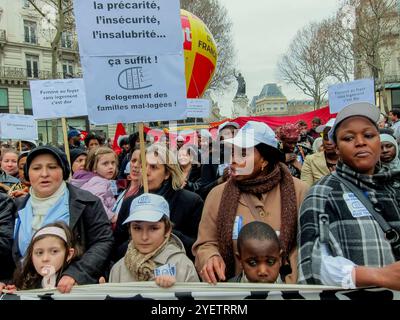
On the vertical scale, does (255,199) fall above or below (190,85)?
below

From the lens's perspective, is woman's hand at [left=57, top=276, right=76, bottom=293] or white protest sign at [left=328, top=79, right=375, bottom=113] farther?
white protest sign at [left=328, top=79, right=375, bottom=113]

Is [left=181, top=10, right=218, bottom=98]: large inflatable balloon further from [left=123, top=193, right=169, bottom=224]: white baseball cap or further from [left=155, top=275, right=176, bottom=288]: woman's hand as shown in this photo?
[left=155, top=275, right=176, bottom=288]: woman's hand

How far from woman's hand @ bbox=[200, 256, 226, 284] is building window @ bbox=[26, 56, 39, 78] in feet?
166

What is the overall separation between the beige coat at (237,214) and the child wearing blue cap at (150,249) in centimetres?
13

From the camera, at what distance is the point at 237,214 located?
294cm

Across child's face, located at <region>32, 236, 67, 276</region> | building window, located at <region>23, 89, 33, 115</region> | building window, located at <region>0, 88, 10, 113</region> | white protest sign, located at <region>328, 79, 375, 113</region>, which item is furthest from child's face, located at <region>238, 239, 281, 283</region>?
building window, located at <region>23, 89, 33, 115</region>

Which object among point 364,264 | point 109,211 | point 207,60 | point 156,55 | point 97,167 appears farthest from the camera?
point 207,60

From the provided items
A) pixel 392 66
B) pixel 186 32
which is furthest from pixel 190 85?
pixel 392 66

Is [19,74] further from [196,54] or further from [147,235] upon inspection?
[147,235]

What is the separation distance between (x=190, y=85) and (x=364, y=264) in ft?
41.1

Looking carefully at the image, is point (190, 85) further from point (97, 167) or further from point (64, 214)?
point (64, 214)

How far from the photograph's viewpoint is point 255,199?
9.70 feet

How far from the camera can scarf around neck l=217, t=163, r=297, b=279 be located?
2.79m

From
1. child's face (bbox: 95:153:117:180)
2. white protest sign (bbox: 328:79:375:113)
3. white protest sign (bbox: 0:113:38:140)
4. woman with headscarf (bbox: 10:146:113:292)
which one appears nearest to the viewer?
woman with headscarf (bbox: 10:146:113:292)
